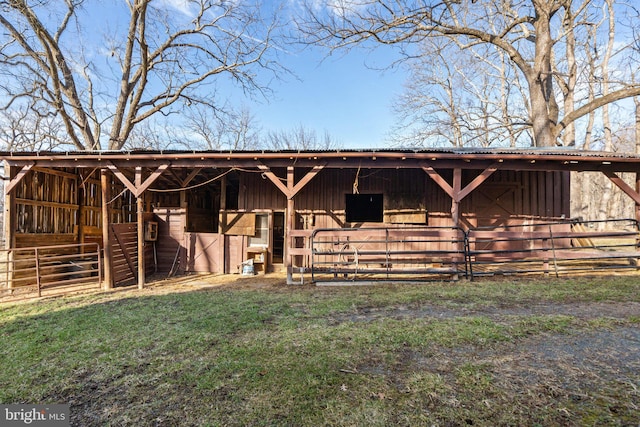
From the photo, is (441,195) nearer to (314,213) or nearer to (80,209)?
(314,213)

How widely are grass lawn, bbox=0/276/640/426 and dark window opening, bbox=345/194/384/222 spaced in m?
4.05

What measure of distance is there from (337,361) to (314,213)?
Answer: 20.8 feet

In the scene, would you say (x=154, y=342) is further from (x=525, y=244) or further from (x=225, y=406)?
(x=525, y=244)

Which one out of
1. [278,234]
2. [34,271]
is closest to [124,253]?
[34,271]

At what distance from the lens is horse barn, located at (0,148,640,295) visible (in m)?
7.15

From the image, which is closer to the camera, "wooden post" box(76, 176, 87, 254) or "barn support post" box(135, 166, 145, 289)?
"barn support post" box(135, 166, 145, 289)

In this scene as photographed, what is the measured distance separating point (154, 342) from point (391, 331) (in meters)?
2.93

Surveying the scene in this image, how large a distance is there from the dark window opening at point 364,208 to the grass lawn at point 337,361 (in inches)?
160

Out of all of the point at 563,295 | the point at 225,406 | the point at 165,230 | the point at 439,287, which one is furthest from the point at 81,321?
the point at 563,295

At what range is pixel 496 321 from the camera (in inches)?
159

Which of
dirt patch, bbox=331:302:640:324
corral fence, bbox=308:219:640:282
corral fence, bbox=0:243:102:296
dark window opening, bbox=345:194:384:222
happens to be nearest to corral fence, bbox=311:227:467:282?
corral fence, bbox=308:219:640:282

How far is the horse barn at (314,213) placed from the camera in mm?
7148

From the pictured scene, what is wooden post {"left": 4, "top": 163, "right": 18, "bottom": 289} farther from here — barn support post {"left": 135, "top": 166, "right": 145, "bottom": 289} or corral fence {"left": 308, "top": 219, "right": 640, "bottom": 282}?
corral fence {"left": 308, "top": 219, "right": 640, "bottom": 282}

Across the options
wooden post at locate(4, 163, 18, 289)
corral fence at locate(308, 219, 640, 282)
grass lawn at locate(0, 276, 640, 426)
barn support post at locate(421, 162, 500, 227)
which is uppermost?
barn support post at locate(421, 162, 500, 227)
